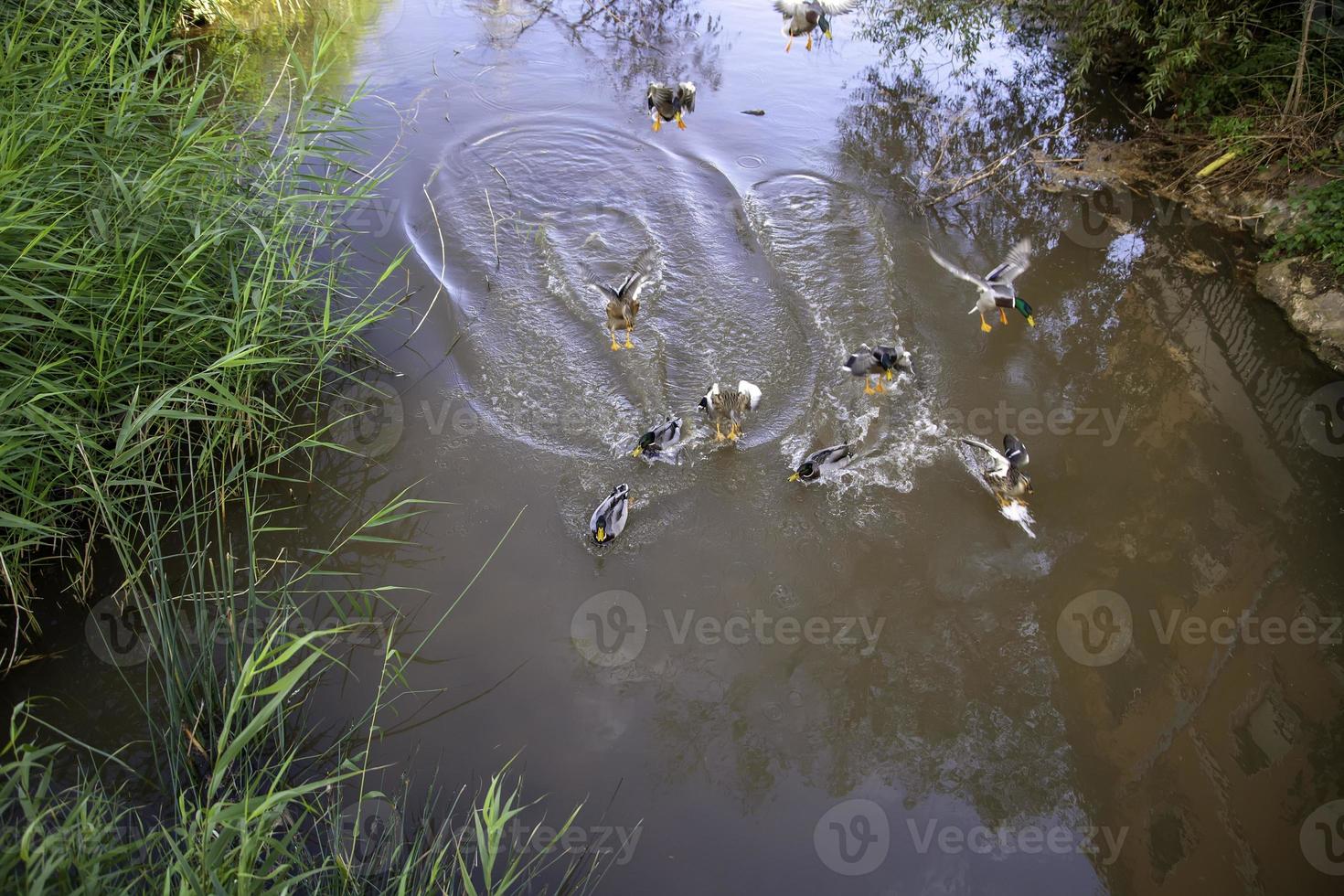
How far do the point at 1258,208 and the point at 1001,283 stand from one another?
3.28 meters

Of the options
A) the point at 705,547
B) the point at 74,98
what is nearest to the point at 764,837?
the point at 705,547

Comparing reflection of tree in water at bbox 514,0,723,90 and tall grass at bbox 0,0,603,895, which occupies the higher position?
reflection of tree in water at bbox 514,0,723,90

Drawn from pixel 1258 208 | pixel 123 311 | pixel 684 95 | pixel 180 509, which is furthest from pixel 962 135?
pixel 180 509

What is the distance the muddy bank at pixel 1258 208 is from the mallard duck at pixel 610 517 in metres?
6.00

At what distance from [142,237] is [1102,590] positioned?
5.91 m

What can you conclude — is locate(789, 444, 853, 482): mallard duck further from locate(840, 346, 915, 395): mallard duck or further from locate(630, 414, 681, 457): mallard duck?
locate(630, 414, 681, 457): mallard duck

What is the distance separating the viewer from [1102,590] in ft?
15.0

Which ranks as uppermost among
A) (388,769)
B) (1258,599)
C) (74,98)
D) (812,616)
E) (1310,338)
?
(74,98)

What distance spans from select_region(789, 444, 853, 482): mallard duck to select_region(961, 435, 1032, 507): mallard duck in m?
0.93

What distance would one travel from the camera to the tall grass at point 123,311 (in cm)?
364

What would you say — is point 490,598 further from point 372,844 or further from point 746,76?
point 746,76

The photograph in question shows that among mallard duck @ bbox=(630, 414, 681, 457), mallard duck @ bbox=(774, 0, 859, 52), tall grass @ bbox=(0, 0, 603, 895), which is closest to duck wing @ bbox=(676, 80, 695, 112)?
mallard duck @ bbox=(774, 0, 859, 52)

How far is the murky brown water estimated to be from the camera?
366 cm

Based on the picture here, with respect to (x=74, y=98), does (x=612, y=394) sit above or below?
below
